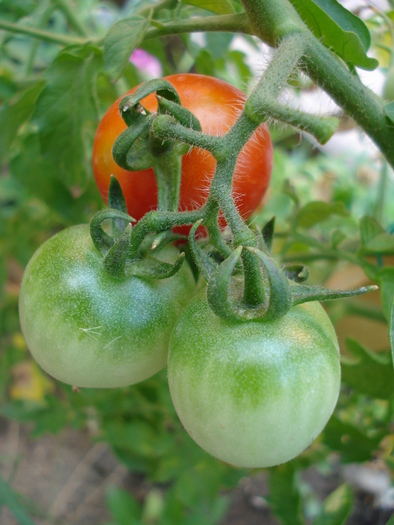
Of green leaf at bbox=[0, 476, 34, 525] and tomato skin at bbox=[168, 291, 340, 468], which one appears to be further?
green leaf at bbox=[0, 476, 34, 525]

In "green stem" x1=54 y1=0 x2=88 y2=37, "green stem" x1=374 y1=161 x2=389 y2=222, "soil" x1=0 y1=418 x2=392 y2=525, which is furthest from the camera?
"soil" x1=0 y1=418 x2=392 y2=525

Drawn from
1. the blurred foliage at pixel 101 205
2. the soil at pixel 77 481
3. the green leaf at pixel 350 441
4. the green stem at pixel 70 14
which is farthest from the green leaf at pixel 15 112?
the soil at pixel 77 481

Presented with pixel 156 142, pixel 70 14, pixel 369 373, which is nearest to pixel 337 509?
pixel 369 373

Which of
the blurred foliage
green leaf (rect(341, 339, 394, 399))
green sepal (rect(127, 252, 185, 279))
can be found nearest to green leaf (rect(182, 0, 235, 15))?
the blurred foliage

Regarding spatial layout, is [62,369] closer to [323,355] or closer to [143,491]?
[323,355]

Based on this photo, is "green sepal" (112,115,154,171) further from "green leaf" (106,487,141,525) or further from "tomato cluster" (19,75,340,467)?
"green leaf" (106,487,141,525)
